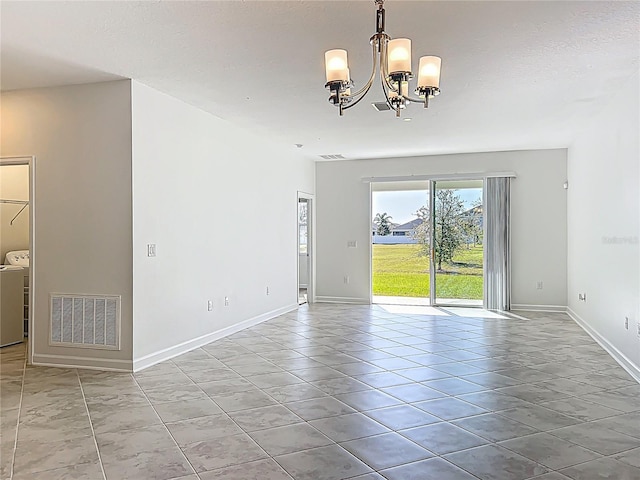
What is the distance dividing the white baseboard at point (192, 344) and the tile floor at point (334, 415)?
110 millimetres

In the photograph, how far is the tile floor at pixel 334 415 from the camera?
2682 mm

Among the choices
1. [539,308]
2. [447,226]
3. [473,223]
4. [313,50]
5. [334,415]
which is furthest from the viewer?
[447,226]

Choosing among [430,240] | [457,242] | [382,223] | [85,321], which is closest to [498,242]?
[457,242]

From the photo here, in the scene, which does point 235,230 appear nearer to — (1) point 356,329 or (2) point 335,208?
(1) point 356,329

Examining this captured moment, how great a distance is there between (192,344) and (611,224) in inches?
181

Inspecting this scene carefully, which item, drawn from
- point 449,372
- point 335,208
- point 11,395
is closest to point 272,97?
point 449,372

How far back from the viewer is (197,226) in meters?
5.50

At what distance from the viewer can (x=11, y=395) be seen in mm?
3875

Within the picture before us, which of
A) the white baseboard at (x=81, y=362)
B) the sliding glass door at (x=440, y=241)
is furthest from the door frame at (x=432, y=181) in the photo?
the white baseboard at (x=81, y=362)

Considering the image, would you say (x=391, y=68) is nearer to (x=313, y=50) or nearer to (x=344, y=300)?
(x=313, y=50)

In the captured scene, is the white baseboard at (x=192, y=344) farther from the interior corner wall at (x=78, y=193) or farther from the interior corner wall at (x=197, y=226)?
the interior corner wall at (x=78, y=193)

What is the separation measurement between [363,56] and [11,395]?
3.81m

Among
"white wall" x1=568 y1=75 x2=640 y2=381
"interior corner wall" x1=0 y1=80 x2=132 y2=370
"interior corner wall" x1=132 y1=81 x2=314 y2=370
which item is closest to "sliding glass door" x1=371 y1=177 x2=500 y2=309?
"white wall" x1=568 y1=75 x2=640 y2=381

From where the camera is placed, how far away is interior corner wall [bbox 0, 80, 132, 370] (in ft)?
14.9
